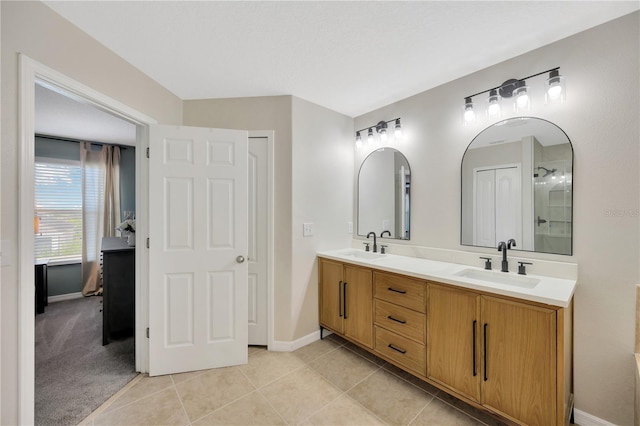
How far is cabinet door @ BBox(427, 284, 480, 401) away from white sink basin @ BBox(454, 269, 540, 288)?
11.7 inches

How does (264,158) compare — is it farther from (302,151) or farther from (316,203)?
(316,203)

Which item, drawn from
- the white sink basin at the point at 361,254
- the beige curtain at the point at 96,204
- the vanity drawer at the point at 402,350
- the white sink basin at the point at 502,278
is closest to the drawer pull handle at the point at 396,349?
the vanity drawer at the point at 402,350

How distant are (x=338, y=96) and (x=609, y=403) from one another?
2876mm

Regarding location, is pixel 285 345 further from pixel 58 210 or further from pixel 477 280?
pixel 58 210

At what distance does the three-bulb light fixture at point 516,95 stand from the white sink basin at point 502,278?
1168 mm

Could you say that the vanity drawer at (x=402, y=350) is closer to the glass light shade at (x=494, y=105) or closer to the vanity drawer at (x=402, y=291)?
the vanity drawer at (x=402, y=291)

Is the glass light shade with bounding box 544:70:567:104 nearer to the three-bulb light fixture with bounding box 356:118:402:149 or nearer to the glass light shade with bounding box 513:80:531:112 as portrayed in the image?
the glass light shade with bounding box 513:80:531:112

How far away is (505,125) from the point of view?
194cm

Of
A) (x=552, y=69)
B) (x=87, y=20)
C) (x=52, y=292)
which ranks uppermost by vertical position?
(x=87, y=20)

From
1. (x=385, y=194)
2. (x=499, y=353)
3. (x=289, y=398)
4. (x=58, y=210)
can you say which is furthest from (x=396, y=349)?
(x=58, y=210)

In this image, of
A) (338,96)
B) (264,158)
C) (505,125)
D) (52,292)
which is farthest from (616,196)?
(52,292)

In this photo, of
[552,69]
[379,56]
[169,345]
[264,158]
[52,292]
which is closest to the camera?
[552,69]

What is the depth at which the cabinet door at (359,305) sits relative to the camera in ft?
7.30

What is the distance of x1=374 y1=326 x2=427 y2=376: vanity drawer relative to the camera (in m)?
1.86
